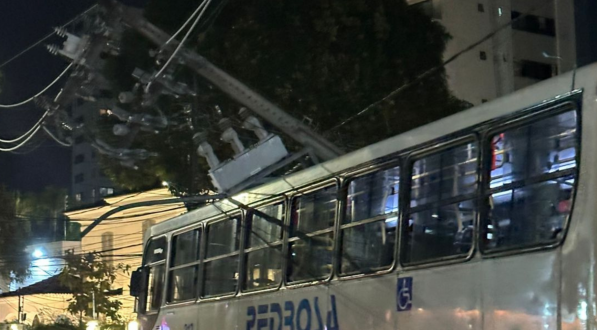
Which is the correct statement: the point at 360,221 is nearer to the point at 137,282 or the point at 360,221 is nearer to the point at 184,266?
the point at 184,266

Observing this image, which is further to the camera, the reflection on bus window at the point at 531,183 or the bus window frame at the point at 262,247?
the bus window frame at the point at 262,247

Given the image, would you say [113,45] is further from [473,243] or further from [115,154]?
[473,243]

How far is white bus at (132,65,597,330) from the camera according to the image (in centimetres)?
486

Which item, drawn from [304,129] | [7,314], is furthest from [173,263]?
[7,314]

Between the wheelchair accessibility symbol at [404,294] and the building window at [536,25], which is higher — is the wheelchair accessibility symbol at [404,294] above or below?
below

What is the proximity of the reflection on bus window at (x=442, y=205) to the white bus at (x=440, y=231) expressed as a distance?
0.01 meters

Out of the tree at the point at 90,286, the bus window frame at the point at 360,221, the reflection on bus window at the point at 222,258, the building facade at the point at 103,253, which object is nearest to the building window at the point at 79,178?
the building facade at the point at 103,253

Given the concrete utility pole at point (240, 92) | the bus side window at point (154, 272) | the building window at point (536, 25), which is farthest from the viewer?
the building window at point (536, 25)

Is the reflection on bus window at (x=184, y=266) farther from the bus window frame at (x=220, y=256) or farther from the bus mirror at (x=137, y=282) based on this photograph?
the bus mirror at (x=137, y=282)

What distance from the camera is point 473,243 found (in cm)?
554

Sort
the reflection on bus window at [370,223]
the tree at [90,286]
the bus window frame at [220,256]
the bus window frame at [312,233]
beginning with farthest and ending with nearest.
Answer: the tree at [90,286]
the bus window frame at [220,256]
the bus window frame at [312,233]
the reflection on bus window at [370,223]

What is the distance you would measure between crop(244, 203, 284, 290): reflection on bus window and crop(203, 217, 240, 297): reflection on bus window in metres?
0.30

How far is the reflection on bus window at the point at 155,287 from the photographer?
36.6 ft

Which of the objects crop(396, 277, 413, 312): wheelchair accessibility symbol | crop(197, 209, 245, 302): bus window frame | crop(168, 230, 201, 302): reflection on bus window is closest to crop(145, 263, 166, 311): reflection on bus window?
crop(168, 230, 201, 302): reflection on bus window
